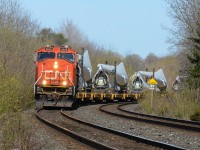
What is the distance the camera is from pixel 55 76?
2806 centimetres

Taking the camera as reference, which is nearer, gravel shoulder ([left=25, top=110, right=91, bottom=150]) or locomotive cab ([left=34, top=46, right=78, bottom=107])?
gravel shoulder ([left=25, top=110, right=91, bottom=150])

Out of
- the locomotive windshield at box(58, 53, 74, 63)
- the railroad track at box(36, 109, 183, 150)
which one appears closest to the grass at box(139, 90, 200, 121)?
the locomotive windshield at box(58, 53, 74, 63)

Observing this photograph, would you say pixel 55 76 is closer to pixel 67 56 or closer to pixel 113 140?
pixel 67 56

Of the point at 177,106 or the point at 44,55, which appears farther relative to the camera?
the point at 44,55

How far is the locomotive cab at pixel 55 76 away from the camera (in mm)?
27422

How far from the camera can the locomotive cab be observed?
2742cm

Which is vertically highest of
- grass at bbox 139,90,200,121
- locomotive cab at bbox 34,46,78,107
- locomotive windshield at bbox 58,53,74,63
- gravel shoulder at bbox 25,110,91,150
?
locomotive windshield at bbox 58,53,74,63

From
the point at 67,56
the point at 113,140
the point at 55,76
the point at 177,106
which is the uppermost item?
the point at 67,56

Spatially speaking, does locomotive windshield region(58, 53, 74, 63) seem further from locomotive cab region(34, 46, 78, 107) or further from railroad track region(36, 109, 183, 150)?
railroad track region(36, 109, 183, 150)

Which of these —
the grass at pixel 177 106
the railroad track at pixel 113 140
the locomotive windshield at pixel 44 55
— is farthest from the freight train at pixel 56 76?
the railroad track at pixel 113 140

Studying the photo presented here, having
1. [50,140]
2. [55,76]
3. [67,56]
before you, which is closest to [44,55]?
[67,56]

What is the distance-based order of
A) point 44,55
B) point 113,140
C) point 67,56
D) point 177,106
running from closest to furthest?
point 113,140 → point 177,106 → point 44,55 → point 67,56

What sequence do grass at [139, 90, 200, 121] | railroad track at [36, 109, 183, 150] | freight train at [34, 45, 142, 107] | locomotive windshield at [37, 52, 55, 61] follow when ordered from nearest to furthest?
railroad track at [36, 109, 183, 150] < grass at [139, 90, 200, 121] < freight train at [34, 45, 142, 107] < locomotive windshield at [37, 52, 55, 61]

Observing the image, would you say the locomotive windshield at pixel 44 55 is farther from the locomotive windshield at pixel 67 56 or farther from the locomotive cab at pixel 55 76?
the locomotive windshield at pixel 67 56
